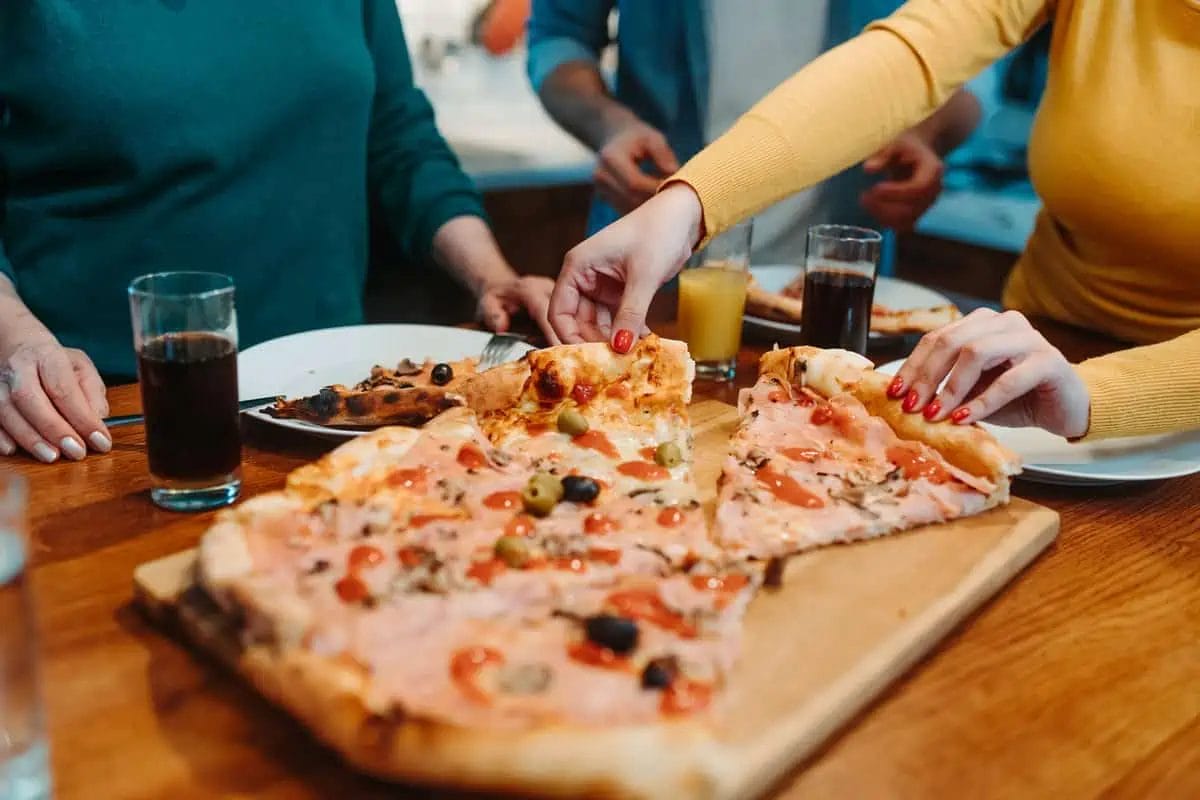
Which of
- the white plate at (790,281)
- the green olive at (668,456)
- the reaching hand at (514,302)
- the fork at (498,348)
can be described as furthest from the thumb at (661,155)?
the green olive at (668,456)

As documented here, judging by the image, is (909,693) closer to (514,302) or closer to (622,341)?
(622,341)

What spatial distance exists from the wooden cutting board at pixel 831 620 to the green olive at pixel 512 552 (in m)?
0.25

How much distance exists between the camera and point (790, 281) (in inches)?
103

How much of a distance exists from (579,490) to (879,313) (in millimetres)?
1181

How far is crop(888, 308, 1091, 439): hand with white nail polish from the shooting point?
4.93 ft

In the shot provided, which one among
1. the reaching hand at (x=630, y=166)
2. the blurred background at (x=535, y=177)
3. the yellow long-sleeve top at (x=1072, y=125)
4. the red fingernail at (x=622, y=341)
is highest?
the yellow long-sleeve top at (x=1072, y=125)

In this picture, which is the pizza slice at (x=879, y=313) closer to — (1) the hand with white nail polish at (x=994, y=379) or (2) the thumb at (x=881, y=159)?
(2) the thumb at (x=881, y=159)

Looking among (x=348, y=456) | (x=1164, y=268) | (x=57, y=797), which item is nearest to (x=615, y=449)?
(x=348, y=456)

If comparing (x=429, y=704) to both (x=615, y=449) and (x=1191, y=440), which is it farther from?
(x=1191, y=440)

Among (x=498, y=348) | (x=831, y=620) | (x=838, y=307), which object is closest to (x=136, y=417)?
(x=498, y=348)

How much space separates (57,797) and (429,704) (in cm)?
32

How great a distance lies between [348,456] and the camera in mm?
1374

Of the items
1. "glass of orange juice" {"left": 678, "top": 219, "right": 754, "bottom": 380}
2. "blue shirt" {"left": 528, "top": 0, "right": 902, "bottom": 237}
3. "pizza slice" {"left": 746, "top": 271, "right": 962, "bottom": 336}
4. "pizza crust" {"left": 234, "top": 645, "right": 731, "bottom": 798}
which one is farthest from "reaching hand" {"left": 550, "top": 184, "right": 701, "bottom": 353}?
"blue shirt" {"left": 528, "top": 0, "right": 902, "bottom": 237}

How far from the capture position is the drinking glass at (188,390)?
1364mm
